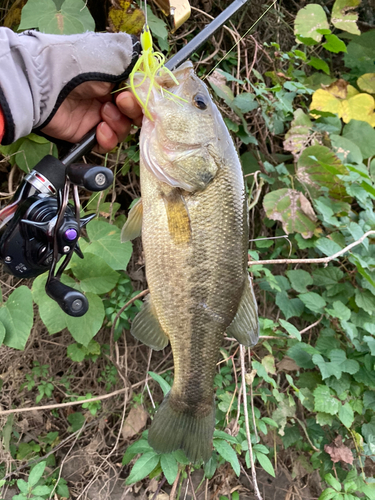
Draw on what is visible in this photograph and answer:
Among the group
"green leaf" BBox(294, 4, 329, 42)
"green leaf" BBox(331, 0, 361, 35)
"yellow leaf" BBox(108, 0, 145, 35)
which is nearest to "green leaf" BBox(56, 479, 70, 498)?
"yellow leaf" BBox(108, 0, 145, 35)

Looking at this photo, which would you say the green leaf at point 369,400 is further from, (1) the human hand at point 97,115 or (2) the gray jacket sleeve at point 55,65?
(2) the gray jacket sleeve at point 55,65

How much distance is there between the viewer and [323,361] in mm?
1899

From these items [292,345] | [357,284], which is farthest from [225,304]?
[357,284]

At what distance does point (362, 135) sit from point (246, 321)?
1957mm

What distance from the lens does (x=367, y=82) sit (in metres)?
2.85

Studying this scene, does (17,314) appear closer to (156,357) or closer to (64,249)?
(64,249)

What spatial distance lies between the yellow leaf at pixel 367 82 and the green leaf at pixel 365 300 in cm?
174

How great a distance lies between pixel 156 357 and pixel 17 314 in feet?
3.90

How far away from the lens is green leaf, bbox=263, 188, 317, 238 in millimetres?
2213

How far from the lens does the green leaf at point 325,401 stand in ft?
5.93

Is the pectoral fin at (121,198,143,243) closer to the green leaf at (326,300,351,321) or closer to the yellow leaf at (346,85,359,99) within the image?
the green leaf at (326,300,351,321)

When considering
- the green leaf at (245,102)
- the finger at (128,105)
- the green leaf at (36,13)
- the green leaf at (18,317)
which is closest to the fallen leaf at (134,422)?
the green leaf at (18,317)

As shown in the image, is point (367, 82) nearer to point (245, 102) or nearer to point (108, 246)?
point (245, 102)

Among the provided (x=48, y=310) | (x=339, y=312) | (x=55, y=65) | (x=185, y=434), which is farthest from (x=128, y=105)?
(x=339, y=312)
